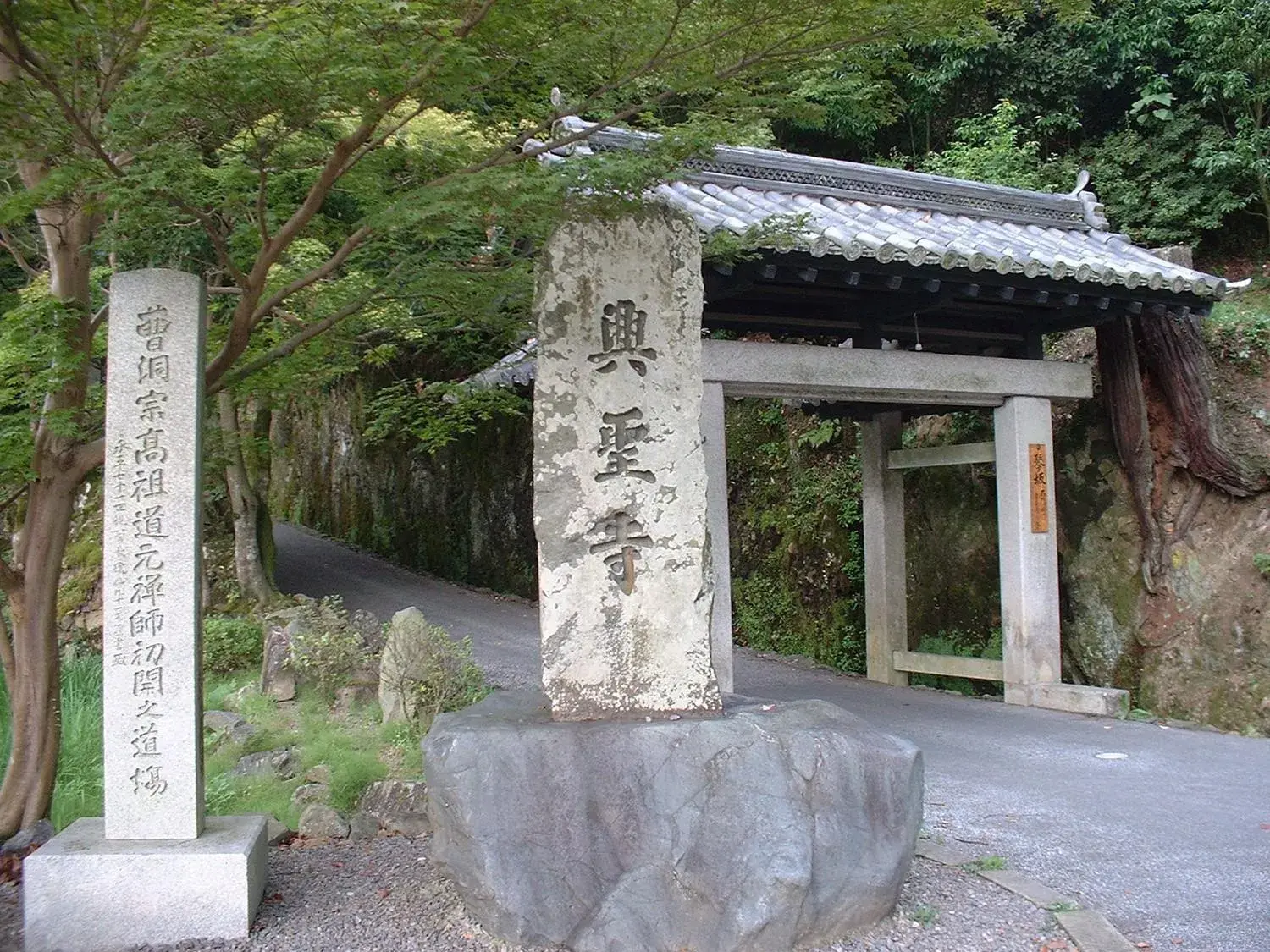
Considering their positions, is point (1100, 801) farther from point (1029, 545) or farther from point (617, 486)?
point (617, 486)

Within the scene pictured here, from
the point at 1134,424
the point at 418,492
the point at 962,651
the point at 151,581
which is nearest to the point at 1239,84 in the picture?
the point at 1134,424

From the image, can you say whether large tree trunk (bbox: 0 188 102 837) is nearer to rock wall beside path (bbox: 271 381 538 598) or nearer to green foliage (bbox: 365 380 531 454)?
green foliage (bbox: 365 380 531 454)

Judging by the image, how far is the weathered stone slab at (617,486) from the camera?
4.53 meters

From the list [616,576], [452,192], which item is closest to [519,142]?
[452,192]

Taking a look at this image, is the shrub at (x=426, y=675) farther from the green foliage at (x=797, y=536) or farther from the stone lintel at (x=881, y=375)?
the green foliage at (x=797, y=536)

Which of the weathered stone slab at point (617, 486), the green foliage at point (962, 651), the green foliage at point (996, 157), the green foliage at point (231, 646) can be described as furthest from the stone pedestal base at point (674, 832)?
the green foliage at point (996, 157)

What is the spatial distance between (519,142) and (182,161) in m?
1.51

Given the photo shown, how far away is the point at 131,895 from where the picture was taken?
13.3 ft

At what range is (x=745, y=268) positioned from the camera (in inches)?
275

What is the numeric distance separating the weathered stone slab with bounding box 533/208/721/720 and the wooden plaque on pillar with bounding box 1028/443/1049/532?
17.0 feet

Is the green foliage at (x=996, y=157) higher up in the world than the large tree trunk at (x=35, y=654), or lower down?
higher up

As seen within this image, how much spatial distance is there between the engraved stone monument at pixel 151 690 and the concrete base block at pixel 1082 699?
6898mm

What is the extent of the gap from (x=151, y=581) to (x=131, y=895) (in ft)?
4.21

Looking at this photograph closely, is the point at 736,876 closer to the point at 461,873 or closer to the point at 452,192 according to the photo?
the point at 461,873
